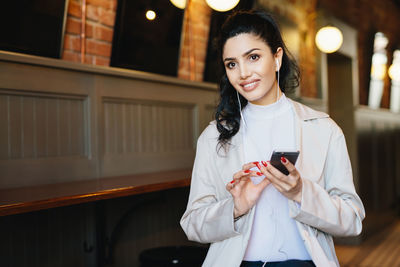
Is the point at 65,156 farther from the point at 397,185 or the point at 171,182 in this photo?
the point at 397,185

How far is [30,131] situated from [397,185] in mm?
7513

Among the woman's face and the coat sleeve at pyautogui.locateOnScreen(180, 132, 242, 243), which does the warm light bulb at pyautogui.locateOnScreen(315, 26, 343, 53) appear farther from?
the coat sleeve at pyautogui.locateOnScreen(180, 132, 242, 243)

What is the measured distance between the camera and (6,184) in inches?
79.1

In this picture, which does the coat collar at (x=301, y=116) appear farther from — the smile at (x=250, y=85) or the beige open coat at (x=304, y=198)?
the smile at (x=250, y=85)

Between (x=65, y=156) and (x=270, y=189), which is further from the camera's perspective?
(x=65, y=156)

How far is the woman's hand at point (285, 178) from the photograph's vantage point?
51.6 inches

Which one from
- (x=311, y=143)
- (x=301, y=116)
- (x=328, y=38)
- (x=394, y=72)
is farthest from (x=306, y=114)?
(x=394, y=72)

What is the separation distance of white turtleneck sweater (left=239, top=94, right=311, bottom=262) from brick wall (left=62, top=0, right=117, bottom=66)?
3.97 feet

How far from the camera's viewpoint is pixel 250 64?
1.60m

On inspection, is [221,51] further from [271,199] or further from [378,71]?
[378,71]

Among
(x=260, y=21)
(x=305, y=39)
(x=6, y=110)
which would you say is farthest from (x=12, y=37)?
(x=305, y=39)

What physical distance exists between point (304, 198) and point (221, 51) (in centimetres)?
70

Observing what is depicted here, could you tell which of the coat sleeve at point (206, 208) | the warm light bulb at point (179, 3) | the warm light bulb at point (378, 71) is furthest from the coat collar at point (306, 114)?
the warm light bulb at point (378, 71)

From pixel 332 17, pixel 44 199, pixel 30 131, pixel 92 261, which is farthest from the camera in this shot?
pixel 332 17
